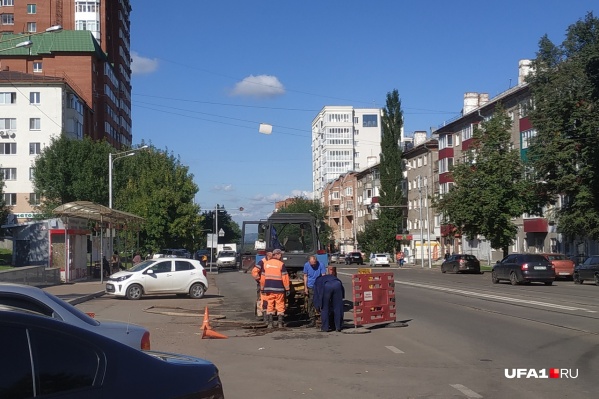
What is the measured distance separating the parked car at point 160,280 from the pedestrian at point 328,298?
1263cm

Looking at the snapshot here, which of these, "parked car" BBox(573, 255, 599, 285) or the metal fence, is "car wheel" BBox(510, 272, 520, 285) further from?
the metal fence

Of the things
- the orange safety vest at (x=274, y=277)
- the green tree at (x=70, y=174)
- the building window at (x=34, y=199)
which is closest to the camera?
the orange safety vest at (x=274, y=277)

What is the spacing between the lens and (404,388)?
8.96m

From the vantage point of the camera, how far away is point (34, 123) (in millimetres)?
73438

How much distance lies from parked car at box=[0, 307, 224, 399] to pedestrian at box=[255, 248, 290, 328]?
11.6 metres

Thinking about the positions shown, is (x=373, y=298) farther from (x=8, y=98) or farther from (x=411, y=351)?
(x=8, y=98)

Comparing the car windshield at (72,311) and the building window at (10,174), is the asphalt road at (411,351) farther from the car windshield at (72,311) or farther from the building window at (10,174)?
the building window at (10,174)

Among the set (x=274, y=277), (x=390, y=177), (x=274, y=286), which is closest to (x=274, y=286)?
(x=274, y=286)

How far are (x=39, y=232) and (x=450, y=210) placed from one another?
28.0 metres

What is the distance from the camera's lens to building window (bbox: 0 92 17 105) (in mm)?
73125

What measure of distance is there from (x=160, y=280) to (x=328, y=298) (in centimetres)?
1335

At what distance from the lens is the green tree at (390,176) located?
85.8m

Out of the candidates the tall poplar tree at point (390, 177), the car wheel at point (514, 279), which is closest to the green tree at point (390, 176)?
the tall poplar tree at point (390, 177)

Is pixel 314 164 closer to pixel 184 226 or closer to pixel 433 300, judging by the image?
pixel 184 226
